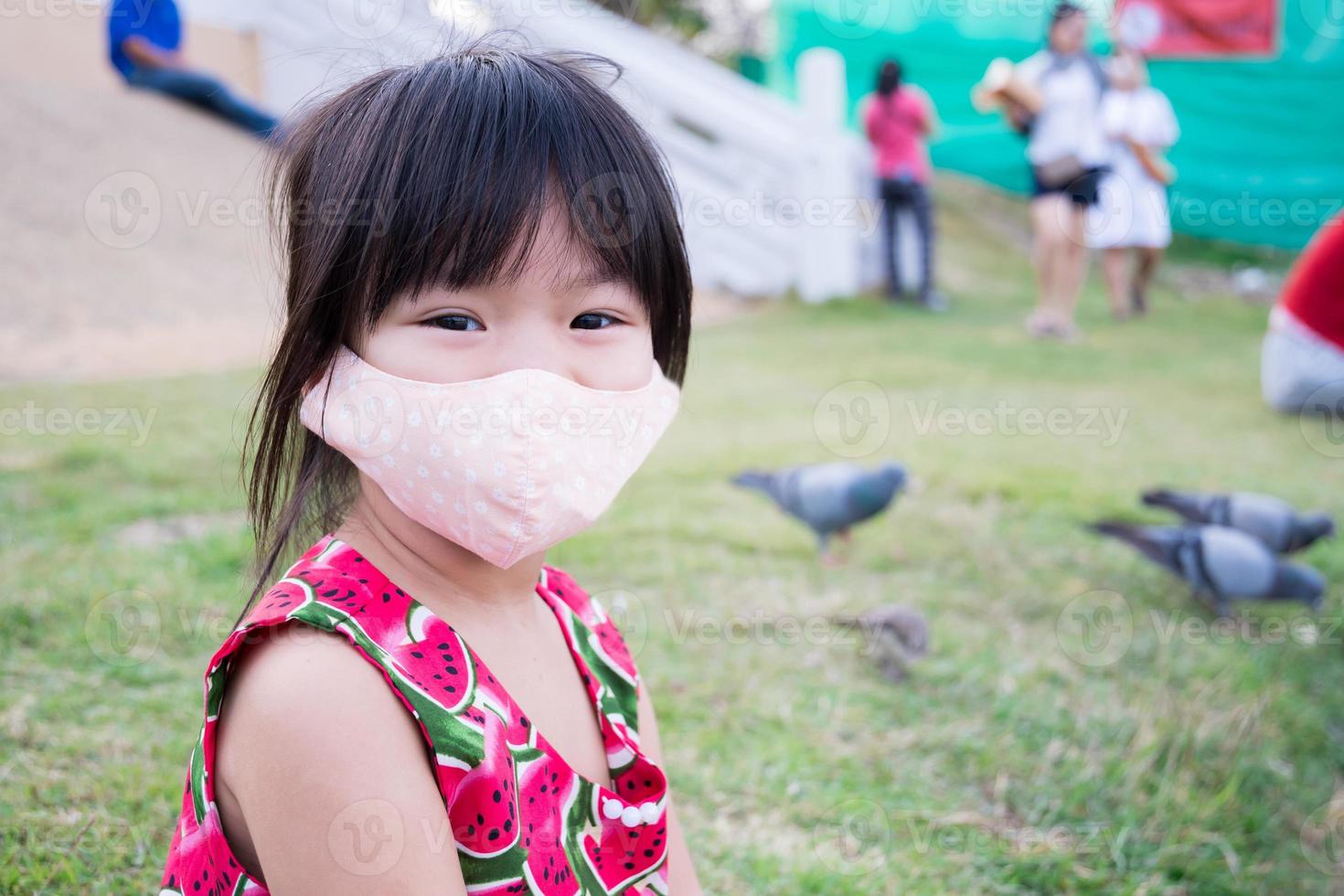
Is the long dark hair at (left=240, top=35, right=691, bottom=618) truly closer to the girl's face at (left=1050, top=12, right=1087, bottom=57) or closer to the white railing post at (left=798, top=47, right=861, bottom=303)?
the girl's face at (left=1050, top=12, right=1087, bottom=57)

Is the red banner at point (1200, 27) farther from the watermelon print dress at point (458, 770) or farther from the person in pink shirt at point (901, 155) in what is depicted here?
the watermelon print dress at point (458, 770)

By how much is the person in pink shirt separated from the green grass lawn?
3629mm

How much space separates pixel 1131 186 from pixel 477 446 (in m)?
8.03

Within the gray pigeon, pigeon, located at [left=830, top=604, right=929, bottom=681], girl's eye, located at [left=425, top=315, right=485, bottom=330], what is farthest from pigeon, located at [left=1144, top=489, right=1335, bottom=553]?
girl's eye, located at [left=425, top=315, right=485, bottom=330]

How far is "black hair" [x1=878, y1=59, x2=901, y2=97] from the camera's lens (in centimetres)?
761

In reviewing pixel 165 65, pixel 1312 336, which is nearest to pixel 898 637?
pixel 1312 336

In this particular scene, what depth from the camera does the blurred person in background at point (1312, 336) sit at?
4609 millimetres

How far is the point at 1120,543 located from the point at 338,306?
2859 mm

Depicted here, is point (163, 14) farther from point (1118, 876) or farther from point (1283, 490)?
point (1118, 876)

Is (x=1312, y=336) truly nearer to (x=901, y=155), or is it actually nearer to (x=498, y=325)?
(x=901, y=155)

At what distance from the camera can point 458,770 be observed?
3.37 ft

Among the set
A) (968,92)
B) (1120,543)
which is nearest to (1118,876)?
(1120,543)

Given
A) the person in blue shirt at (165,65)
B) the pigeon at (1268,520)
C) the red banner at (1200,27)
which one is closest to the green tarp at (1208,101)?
the red banner at (1200,27)

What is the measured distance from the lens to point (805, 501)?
301 centimetres
